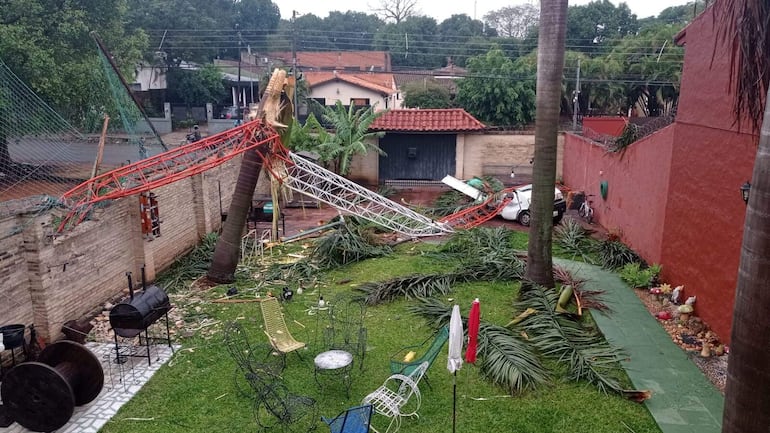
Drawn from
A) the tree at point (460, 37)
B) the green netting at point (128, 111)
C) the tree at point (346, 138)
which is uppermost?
the tree at point (460, 37)

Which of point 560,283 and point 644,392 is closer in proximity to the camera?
point 644,392

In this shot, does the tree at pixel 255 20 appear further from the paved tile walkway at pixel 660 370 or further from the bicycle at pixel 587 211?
the paved tile walkway at pixel 660 370

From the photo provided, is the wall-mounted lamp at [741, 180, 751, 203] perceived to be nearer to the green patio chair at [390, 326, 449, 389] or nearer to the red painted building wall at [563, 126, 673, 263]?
the red painted building wall at [563, 126, 673, 263]

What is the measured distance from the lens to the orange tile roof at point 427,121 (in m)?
22.5

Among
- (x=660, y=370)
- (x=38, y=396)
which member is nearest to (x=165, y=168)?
(x=38, y=396)

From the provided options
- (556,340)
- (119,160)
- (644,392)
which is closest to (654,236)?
(556,340)

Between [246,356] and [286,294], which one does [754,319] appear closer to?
[246,356]

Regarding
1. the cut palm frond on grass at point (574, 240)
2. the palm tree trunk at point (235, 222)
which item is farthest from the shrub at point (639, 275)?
the palm tree trunk at point (235, 222)

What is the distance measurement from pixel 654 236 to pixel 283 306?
802 centimetres

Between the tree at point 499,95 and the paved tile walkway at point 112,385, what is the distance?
2108cm

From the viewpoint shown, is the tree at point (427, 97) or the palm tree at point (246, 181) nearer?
the palm tree at point (246, 181)

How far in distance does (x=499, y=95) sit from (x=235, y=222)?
1856 cm

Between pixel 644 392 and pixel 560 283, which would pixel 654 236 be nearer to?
pixel 560 283

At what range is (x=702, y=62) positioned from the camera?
9.88 metres
